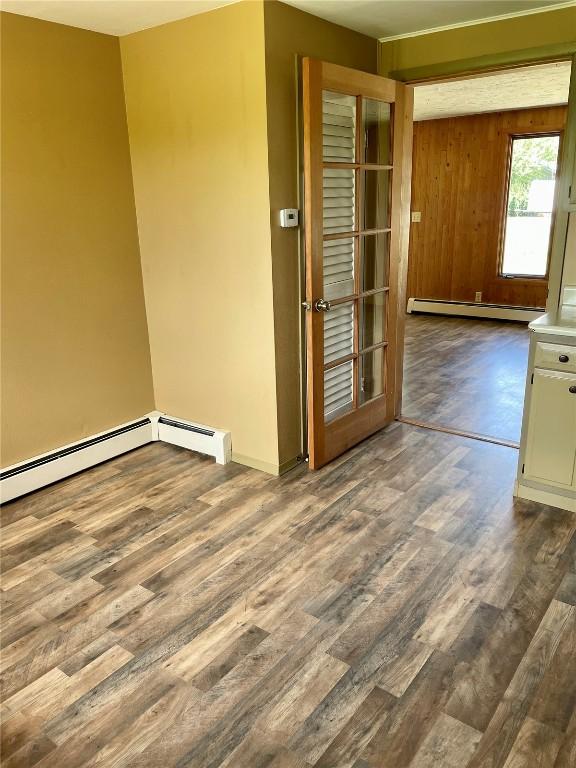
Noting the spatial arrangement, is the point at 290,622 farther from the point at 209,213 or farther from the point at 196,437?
the point at 209,213

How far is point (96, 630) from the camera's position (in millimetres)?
2184

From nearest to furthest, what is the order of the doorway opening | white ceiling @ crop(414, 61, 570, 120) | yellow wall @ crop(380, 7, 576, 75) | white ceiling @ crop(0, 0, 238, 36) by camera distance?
white ceiling @ crop(0, 0, 238, 36)
yellow wall @ crop(380, 7, 576, 75)
white ceiling @ crop(414, 61, 570, 120)
the doorway opening

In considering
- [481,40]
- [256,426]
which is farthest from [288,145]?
[256,426]

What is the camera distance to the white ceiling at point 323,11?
108 inches

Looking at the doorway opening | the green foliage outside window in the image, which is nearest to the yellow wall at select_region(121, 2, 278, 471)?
A: the doorway opening

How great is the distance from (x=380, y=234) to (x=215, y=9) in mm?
1455

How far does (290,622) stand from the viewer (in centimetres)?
220

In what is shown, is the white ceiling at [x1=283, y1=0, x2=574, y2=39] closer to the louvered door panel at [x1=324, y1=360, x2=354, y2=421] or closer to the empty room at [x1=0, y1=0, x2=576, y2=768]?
the empty room at [x1=0, y1=0, x2=576, y2=768]

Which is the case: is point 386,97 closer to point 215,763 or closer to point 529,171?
point 215,763

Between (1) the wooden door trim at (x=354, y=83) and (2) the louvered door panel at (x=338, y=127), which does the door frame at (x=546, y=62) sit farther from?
(2) the louvered door panel at (x=338, y=127)

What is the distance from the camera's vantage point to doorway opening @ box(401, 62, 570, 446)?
19.1 feet

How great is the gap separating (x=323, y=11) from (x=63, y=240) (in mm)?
1789

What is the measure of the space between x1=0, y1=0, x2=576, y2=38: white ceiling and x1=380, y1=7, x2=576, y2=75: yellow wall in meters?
0.05

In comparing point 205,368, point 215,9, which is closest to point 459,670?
point 205,368
